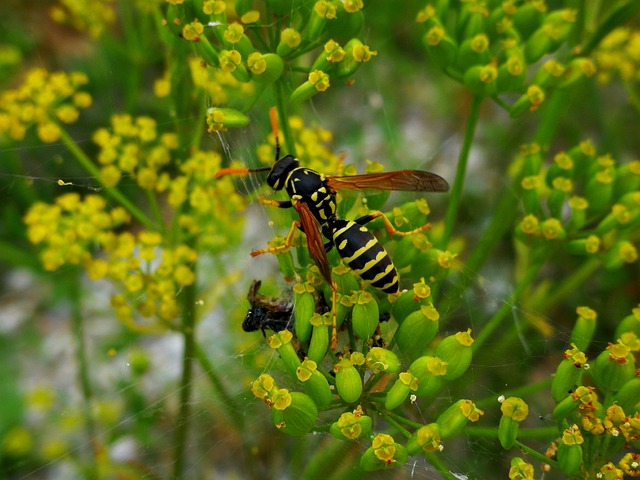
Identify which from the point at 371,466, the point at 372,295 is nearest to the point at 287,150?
the point at 372,295

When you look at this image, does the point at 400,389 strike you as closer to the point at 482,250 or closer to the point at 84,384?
the point at 482,250

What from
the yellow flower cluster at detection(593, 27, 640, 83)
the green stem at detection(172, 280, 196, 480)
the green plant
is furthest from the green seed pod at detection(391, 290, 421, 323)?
the yellow flower cluster at detection(593, 27, 640, 83)

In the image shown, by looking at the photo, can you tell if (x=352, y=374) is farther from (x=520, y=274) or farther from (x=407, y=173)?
(x=520, y=274)

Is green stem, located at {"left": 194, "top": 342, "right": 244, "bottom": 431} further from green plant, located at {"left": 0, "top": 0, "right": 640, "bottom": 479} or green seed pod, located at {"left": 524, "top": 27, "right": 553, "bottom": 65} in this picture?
green seed pod, located at {"left": 524, "top": 27, "right": 553, "bottom": 65}

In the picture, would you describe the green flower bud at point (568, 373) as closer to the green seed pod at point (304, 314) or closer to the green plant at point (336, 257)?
the green plant at point (336, 257)

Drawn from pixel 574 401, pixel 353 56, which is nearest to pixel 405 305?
pixel 574 401
